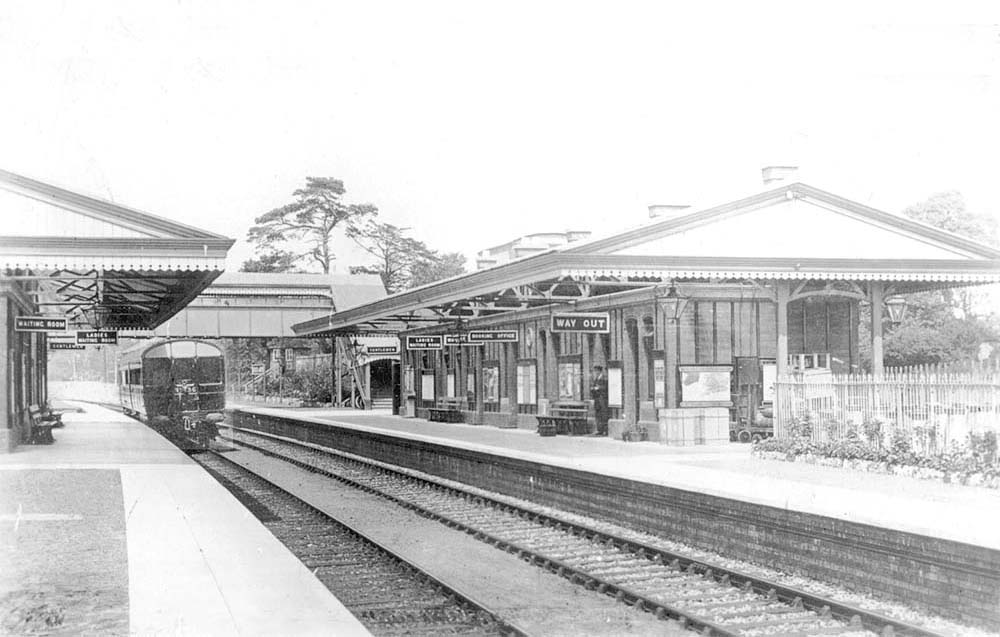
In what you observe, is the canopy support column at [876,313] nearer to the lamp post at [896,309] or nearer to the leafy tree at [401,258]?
the lamp post at [896,309]

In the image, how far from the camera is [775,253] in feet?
66.7

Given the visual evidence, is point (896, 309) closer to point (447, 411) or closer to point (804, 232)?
point (804, 232)

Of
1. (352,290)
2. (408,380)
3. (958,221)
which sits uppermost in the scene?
(958,221)

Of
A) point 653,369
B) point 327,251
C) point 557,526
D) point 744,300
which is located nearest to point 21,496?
point 557,526

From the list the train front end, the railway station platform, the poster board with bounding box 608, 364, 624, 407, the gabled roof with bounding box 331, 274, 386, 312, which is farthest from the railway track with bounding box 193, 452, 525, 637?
the gabled roof with bounding box 331, 274, 386, 312

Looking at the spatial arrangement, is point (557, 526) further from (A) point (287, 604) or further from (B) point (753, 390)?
(B) point (753, 390)

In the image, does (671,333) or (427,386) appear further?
(427,386)

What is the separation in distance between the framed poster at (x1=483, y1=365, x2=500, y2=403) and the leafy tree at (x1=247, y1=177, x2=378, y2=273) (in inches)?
733

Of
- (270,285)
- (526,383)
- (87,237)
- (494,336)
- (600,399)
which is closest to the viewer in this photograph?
(87,237)

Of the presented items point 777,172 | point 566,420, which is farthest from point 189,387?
point 777,172

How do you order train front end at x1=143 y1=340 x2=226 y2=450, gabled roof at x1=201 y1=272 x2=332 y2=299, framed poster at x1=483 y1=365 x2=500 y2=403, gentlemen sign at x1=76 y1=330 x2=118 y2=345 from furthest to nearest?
gabled roof at x1=201 y1=272 x2=332 y2=299 < framed poster at x1=483 y1=365 x2=500 y2=403 < train front end at x1=143 y1=340 x2=226 y2=450 < gentlemen sign at x1=76 y1=330 x2=118 y2=345

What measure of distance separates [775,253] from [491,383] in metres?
11.5

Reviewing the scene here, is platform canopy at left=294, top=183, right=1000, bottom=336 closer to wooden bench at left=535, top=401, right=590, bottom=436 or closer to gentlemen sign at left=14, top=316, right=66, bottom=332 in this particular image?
wooden bench at left=535, top=401, right=590, bottom=436

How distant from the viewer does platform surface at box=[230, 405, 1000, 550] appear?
9648mm
